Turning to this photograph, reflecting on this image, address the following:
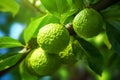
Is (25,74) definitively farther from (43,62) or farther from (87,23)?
(87,23)

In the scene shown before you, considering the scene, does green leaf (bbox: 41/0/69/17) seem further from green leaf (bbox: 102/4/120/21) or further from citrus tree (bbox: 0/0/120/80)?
green leaf (bbox: 102/4/120/21)

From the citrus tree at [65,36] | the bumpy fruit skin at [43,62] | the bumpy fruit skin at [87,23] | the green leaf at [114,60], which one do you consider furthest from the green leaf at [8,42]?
the green leaf at [114,60]

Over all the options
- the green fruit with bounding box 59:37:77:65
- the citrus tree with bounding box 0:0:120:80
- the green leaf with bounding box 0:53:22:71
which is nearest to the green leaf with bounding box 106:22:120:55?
the citrus tree with bounding box 0:0:120:80

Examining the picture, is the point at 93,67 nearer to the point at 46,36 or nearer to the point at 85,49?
the point at 85,49

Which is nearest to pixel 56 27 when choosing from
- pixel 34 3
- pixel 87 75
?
pixel 34 3

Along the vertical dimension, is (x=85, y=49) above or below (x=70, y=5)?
below

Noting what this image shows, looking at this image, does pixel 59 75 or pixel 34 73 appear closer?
pixel 34 73
